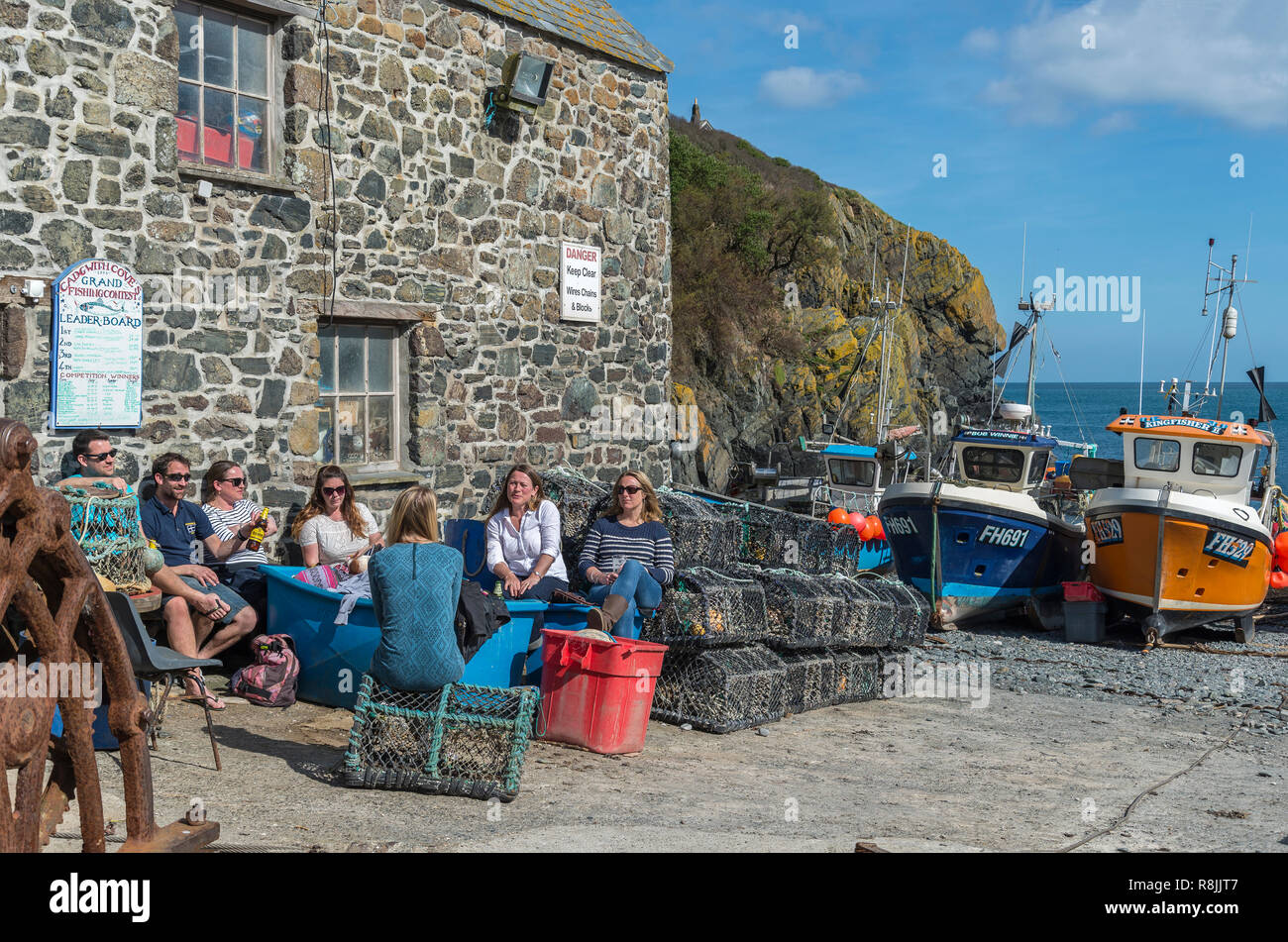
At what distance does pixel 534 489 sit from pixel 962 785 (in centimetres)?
348

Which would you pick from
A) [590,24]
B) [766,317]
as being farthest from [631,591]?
[766,317]

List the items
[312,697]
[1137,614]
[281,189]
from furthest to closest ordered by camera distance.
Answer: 1. [1137,614]
2. [281,189]
3. [312,697]

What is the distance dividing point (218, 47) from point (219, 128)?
60 centimetres

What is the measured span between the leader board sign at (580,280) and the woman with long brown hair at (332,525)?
3.81m

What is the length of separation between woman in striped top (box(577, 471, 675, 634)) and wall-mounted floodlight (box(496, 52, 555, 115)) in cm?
438

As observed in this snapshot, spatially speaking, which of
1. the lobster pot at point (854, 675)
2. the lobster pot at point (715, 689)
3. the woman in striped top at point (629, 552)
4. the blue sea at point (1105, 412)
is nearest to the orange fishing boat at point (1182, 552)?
the lobster pot at point (854, 675)

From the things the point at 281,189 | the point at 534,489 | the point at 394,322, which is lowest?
the point at 534,489

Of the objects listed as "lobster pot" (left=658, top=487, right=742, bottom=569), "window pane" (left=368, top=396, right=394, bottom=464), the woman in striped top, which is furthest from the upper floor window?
"lobster pot" (left=658, top=487, right=742, bottom=569)

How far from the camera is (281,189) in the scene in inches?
363

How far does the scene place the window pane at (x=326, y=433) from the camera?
31.8 ft

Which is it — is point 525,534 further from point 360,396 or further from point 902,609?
point 902,609

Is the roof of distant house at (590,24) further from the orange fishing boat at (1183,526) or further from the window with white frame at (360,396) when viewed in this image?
the orange fishing boat at (1183,526)
